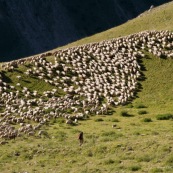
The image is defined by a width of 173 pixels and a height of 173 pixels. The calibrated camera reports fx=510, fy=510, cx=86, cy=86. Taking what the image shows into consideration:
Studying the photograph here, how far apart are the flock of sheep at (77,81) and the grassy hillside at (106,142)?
90 cm

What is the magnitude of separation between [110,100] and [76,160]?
17624 millimetres

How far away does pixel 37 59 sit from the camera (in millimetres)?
60500

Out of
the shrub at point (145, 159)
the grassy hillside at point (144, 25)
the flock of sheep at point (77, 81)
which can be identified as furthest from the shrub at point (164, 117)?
the grassy hillside at point (144, 25)

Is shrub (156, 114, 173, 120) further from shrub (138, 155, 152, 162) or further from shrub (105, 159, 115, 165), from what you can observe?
shrub (105, 159, 115, 165)

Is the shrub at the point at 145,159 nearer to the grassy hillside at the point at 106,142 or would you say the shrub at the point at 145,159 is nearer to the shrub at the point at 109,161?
the grassy hillside at the point at 106,142

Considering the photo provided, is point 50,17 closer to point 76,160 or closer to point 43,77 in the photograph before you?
point 43,77

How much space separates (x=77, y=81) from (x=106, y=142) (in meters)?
18.5

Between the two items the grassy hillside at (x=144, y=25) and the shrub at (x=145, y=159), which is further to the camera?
the grassy hillside at (x=144, y=25)

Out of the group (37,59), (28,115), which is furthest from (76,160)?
(37,59)

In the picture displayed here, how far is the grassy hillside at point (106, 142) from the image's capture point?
34062mm

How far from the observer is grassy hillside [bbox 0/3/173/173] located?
34.1 meters

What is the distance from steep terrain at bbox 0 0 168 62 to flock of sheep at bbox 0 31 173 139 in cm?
8392

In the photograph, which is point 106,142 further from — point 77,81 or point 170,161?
point 77,81

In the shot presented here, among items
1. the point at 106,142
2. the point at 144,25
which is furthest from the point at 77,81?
the point at 144,25
